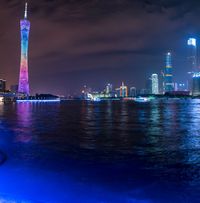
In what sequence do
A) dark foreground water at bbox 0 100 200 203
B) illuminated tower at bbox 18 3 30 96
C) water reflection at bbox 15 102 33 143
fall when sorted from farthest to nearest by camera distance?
illuminated tower at bbox 18 3 30 96, water reflection at bbox 15 102 33 143, dark foreground water at bbox 0 100 200 203

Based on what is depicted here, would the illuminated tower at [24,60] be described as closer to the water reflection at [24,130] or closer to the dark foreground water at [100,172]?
the water reflection at [24,130]

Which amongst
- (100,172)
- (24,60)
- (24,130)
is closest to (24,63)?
(24,60)


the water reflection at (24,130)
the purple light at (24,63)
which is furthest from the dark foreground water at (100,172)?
the purple light at (24,63)

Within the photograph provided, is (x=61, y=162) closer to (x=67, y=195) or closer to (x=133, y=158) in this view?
(x=133, y=158)

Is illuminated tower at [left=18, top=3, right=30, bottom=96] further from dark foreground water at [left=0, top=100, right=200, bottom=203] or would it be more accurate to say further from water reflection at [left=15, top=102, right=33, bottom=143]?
dark foreground water at [left=0, top=100, right=200, bottom=203]

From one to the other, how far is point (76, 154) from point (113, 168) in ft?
12.8

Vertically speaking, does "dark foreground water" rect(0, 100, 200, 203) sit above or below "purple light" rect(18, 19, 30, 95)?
below

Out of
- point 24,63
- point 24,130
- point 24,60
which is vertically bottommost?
point 24,130

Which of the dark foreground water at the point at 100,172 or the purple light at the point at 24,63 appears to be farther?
the purple light at the point at 24,63

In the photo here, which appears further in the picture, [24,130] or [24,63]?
[24,63]

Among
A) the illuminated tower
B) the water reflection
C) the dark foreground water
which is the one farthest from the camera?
the illuminated tower

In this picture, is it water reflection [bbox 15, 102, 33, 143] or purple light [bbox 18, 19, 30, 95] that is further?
purple light [bbox 18, 19, 30, 95]

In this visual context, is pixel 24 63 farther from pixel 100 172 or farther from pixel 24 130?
pixel 100 172

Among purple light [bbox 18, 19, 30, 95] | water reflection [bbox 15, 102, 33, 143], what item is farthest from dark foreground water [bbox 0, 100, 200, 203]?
purple light [bbox 18, 19, 30, 95]
